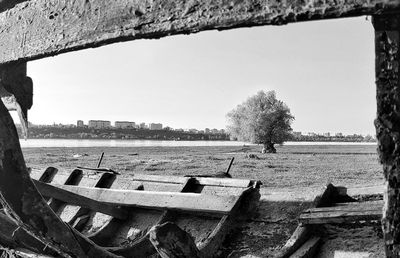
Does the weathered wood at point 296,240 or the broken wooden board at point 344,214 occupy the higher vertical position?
the broken wooden board at point 344,214

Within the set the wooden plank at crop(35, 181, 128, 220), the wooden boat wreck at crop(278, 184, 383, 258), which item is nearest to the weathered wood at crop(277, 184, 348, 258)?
the wooden boat wreck at crop(278, 184, 383, 258)

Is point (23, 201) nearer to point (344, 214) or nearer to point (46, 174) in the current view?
point (344, 214)

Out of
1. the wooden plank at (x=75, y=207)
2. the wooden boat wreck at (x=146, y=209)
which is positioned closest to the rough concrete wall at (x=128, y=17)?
the wooden boat wreck at (x=146, y=209)

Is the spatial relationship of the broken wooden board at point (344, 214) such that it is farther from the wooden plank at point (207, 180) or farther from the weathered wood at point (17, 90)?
the weathered wood at point (17, 90)

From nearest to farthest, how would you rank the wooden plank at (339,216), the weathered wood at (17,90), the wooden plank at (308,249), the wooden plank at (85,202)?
the weathered wood at (17,90), the wooden plank at (339,216), the wooden plank at (308,249), the wooden plank at (85,202)

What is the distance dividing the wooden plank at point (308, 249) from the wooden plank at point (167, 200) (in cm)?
77

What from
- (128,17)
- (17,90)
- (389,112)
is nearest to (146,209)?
(17,90)

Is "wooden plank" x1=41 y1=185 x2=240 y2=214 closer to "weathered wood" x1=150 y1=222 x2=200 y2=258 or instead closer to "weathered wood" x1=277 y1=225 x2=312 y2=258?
"weathered wood" x1=277 y1=225 x2=312 y2=258

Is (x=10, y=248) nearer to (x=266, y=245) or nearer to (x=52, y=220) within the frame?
(x=52, y=220)

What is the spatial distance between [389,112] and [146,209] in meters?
A: 3.82

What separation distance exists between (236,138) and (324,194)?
64.6 metres

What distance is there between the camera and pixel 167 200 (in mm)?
4309

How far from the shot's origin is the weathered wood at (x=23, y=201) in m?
2.29

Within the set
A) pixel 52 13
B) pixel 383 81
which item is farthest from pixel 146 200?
pixel 383 81
